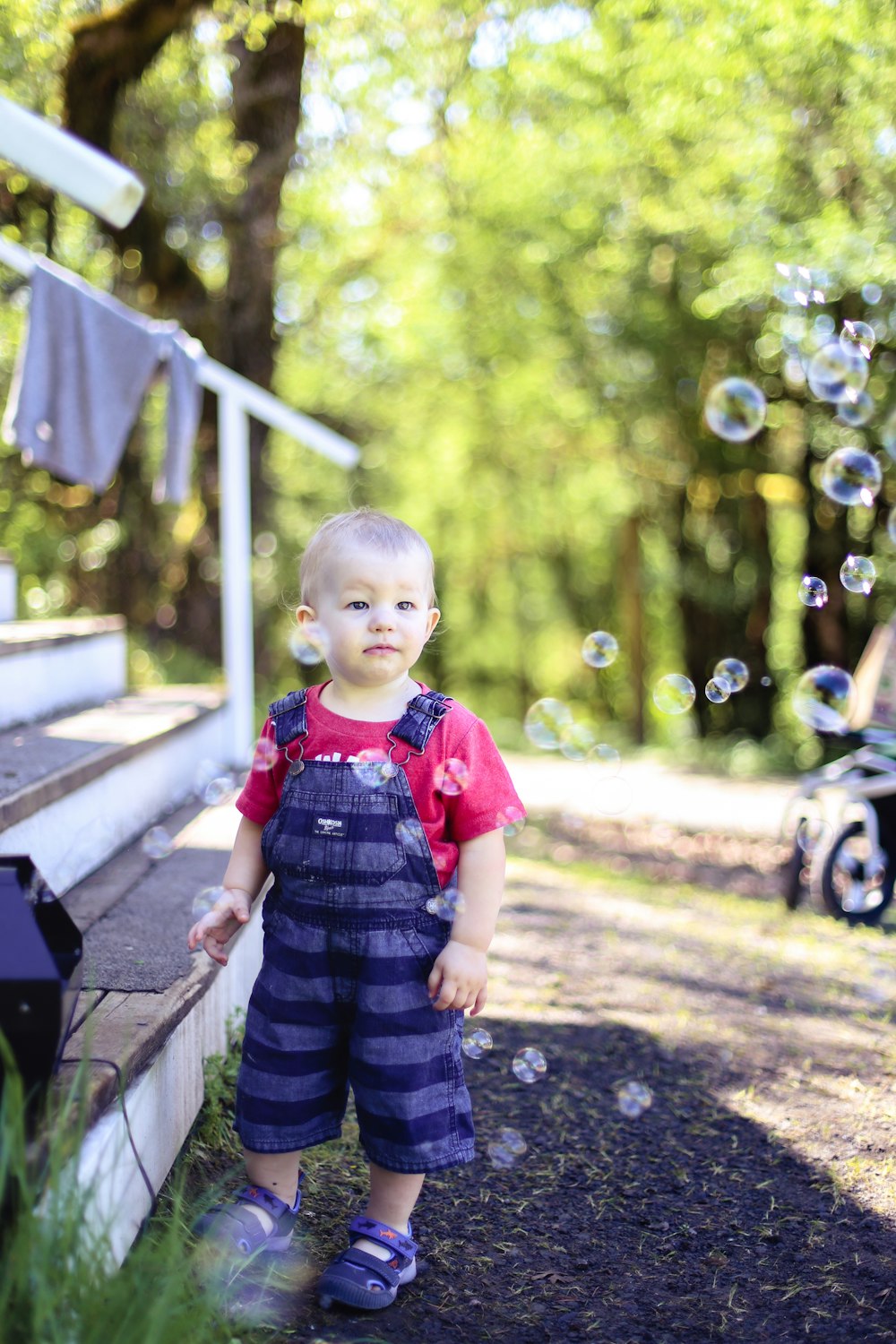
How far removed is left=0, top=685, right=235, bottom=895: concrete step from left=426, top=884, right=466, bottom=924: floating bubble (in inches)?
44.5

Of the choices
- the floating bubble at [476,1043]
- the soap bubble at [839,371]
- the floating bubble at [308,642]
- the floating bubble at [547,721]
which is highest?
the soap bubble at [839,371]

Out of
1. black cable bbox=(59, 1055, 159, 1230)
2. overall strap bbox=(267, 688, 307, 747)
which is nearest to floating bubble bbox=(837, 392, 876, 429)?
overall strap bbox=(267, 688, 307, 747)

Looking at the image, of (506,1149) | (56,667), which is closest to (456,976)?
A: (506,1149)

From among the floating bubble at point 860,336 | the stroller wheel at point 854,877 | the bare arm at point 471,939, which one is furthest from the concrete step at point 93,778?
the stroller wheel at point 854,877

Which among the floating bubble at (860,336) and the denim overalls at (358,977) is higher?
the floating bubble at (860,336)

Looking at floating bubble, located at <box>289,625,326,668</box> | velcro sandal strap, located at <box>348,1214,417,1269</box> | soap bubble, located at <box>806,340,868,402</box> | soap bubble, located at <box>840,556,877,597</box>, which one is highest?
soap bubble, located at <box>806,340,868,402</box>

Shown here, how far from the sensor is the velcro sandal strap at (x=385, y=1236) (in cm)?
207

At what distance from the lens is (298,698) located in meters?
2.21

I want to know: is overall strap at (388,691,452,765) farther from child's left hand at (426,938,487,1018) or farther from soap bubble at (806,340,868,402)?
soap bubble at (806,340,868,402)

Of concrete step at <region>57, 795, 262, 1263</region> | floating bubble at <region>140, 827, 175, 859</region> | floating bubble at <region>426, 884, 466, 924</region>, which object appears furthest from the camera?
floating bubble at <region>140, 827, 175, 859</region>

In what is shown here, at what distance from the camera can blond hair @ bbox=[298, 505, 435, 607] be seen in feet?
6.85

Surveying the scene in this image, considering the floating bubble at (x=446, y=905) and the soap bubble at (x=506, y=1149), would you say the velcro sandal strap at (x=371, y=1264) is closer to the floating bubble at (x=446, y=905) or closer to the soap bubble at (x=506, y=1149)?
the soap bubble at (x=506, y=1149)

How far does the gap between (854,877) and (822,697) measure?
1.21 m

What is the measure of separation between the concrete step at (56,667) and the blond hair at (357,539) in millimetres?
1849
